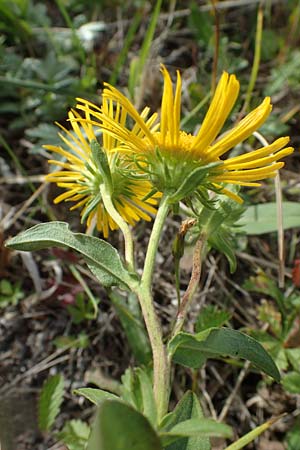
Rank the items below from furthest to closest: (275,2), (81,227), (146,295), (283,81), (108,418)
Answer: (275,2) → (283,81) → (81,227) → (146,295) → (108,418)

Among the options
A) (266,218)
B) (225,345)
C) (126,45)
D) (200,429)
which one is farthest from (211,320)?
(126,45)

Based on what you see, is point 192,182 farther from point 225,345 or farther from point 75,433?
point 75,433

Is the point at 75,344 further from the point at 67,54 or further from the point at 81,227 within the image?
the point at 67,54

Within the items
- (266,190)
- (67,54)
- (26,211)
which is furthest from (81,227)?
(67,54)

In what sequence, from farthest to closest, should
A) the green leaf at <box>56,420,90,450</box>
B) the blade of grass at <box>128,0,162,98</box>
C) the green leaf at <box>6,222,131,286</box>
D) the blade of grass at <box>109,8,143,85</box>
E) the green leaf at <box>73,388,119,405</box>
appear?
the blade of grass at <box>109,8,143,85</box> → the blade of grass at <box>128,0,162,98</box> → the green leaf at <box>56,420,90,450</box> → the green leaf at <box>6,222,131,286</box> → the green leaf at <box>73,388,119,405</box>

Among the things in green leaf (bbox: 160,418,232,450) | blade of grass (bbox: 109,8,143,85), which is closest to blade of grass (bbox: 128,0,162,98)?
blade of grass (bbox: 109,8,143,85)

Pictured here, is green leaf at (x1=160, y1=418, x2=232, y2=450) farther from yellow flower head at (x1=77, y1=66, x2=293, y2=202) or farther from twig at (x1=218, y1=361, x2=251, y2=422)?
twig at (x1=218, y1=361, x2=251, y2=422)

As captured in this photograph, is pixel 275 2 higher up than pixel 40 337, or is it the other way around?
pixel 275 2
